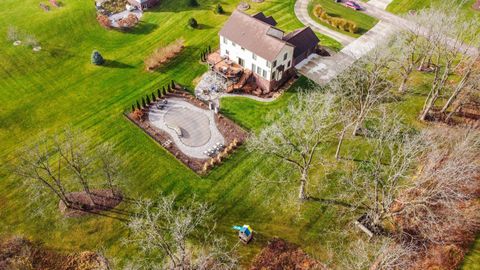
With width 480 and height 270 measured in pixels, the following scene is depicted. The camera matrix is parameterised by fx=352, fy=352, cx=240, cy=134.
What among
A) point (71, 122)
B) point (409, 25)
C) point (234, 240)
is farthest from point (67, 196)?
point (409, 25)

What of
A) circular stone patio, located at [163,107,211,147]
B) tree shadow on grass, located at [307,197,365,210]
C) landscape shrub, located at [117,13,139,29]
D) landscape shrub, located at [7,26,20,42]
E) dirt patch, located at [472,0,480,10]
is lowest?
tree shadow on grass, located at [307,197,365,210]

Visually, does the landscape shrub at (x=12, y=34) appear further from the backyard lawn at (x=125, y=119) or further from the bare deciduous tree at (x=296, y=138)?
the bare deciduous tree at (x=296, y=138)

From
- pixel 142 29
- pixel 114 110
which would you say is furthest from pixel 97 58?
pixel 142 29

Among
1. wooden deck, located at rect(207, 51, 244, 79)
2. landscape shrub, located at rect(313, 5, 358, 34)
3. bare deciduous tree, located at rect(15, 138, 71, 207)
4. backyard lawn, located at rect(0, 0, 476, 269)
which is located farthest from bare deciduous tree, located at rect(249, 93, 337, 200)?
landscape shrub, located at rect(313, 5, 358, 34)

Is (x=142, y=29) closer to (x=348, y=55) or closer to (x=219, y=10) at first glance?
(x=219, y=10)

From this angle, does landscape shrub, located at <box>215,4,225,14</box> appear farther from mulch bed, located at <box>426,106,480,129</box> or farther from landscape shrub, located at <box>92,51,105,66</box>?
mulch bed, located at <box>426,106,480,129</box>
